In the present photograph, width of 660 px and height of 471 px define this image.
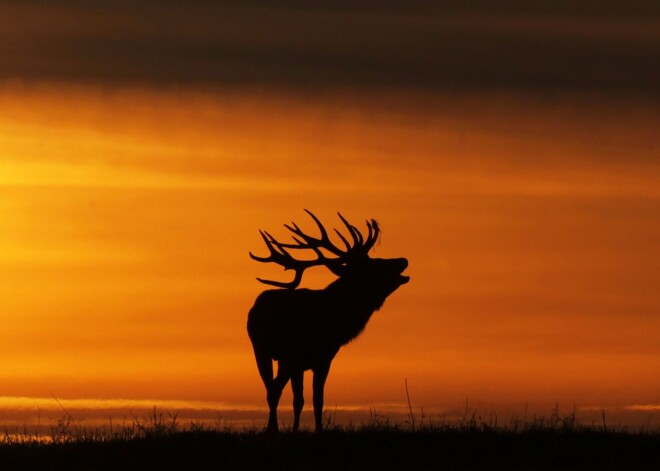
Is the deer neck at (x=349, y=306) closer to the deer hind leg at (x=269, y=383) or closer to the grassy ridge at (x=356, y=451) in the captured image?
the deer hind leg at (x=269, y=383)

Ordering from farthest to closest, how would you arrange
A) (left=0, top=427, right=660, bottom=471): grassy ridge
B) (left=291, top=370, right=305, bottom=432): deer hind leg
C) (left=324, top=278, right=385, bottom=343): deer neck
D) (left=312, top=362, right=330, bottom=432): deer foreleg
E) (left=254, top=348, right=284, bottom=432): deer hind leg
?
(left=324, top=278, right=385, bottom=343): deer neck → (left=254, top=348, right=284, bottom=432): deer hind leg → (left=291, top=370, right=305, bottom=432): deer hind leg → (left=312, top=362, right=330, bottom=432): deer foreleg → (left=0, top=427, right=660, bottom=471): grassy ridge

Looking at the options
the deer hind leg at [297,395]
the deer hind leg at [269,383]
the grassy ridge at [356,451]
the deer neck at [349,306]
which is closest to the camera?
the grassy ridge at [356,451]

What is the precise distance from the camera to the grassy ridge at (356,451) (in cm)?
1878

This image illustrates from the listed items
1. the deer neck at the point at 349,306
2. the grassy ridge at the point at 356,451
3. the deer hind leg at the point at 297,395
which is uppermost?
the deer neck at the point at 349,306

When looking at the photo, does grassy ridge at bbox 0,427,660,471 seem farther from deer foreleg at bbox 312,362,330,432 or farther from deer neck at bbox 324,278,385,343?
deer neck at bbox 324,278,385,343

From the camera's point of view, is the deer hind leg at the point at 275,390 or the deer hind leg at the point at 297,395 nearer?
the deer hind leg at the point at 297,395

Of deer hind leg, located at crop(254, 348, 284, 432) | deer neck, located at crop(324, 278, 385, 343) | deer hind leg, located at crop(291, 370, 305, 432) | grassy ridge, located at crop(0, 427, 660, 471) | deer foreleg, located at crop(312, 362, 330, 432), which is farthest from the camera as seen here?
deer neck, located at crop(324, 278, 385, 343)

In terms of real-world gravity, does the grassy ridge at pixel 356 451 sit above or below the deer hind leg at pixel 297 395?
below

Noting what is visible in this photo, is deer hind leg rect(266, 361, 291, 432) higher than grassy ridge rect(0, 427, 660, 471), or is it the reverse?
deer hind leg rect(266, 361, 291, 432)

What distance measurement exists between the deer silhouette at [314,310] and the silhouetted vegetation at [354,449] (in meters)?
2.17

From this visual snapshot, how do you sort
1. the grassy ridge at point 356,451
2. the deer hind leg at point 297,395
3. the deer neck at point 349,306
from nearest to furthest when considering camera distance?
the grassy ridge at point 356,451, the deer hind leg at point 297,395, the deer neck at point 349,306

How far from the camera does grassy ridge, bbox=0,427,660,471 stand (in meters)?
18.8

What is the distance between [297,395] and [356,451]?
10.1ft

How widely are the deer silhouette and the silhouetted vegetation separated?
2.17 meters
